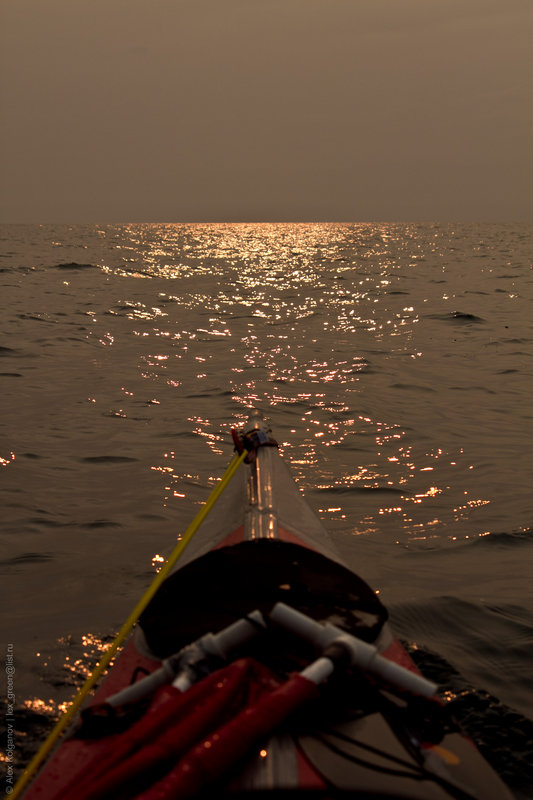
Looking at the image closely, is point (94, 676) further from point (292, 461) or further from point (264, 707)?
point (292, 461)

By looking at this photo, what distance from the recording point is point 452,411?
9.55 meters

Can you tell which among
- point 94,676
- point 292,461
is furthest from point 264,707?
point 292,461

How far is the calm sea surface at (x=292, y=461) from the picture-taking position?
4.28 metres

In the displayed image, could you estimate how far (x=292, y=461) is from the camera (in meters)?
7.52

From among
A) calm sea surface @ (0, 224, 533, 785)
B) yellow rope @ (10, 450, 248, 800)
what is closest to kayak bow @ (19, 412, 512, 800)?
yellow rope @ (10, 450, 248, 800)

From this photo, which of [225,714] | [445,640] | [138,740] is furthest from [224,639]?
[445,640]

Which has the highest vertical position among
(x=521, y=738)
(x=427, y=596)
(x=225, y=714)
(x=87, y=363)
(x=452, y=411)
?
(x=87, y=363)

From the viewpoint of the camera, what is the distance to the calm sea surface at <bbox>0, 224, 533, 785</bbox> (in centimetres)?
428

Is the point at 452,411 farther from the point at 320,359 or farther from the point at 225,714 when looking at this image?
the point at 225,714

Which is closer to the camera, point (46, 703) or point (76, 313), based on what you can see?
point (46, 703)

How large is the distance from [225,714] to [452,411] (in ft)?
26.1

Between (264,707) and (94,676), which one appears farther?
(94,676)

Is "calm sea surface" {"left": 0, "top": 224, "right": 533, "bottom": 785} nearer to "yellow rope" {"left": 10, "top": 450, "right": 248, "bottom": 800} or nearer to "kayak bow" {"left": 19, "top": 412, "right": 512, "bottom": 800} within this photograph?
"yellow rope" {"left": 10, "top": 450, "right": 248, "bottom": 800}

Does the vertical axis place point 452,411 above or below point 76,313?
below
